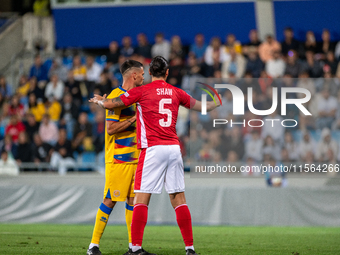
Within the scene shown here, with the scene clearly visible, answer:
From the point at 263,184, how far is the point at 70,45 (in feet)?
38.7

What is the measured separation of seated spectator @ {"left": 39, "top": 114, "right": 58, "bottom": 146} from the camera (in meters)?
15.8

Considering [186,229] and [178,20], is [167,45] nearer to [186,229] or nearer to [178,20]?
[178,20]

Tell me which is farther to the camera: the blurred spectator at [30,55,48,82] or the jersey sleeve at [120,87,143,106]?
the blurred spectator at [30,55,48,82]

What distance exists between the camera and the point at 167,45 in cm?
1770

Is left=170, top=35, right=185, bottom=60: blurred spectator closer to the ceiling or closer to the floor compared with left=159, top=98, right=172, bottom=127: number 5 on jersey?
closer to the ceiling

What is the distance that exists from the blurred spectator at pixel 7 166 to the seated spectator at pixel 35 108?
115 inches

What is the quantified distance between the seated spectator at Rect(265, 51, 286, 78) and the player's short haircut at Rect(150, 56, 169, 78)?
9.63 m

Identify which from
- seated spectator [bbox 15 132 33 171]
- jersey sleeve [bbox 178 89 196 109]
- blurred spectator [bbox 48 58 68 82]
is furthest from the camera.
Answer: blurred spectator [bbox 48 58 68 82]

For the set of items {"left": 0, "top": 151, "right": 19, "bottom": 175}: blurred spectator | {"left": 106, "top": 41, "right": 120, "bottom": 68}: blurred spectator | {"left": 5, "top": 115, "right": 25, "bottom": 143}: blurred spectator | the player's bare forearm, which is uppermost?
{"left": 106, "top": 41, "right": 120, "bottom": 68}: blurred spectator

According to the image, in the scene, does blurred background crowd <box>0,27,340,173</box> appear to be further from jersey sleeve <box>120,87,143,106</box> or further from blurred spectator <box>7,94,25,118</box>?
jersey sleeve <box>120,87,143,106</box>

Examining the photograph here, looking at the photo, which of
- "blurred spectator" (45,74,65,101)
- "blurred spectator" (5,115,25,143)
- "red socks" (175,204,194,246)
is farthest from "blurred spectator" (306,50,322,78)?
"red socks" (175,204,194,246)

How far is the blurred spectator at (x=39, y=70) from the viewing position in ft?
61.4


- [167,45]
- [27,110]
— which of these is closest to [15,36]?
[27,110]

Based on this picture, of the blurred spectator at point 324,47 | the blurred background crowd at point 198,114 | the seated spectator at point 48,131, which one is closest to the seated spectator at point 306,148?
the blurred background crowd at point 198,114
